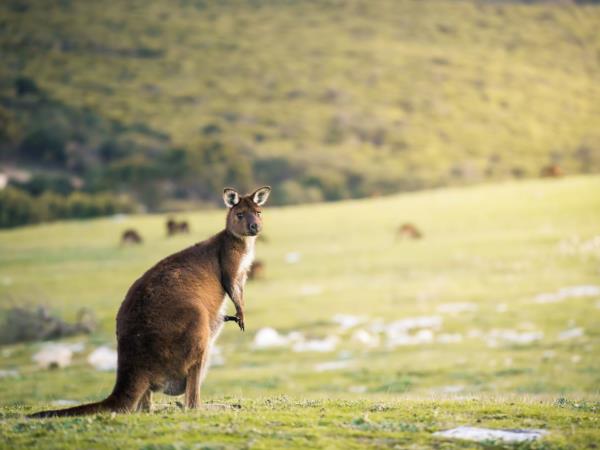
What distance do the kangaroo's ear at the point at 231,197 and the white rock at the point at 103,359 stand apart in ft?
58.8

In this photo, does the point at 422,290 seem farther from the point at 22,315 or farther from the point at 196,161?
the point at 196,161

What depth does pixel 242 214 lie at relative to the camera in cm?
1132

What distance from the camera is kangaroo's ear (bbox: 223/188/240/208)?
448 inches

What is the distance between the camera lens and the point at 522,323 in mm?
32812

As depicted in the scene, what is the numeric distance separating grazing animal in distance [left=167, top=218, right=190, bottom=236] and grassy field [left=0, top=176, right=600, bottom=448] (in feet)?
3.59

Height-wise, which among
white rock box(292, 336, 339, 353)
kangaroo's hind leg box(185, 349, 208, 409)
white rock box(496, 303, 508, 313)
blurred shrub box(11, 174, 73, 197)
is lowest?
kangaroo's hind leg box(185, 349, 208, 409)

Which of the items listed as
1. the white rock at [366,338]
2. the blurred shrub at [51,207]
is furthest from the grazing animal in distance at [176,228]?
the blurred shrub at [51,207]

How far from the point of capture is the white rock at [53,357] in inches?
1165

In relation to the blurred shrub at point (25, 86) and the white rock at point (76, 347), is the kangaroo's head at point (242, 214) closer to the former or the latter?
the white rock at point (76, 347)

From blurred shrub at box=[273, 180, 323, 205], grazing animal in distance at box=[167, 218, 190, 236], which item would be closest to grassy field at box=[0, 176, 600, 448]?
grazing animal in distance at box=[167, 218, 190, 236]

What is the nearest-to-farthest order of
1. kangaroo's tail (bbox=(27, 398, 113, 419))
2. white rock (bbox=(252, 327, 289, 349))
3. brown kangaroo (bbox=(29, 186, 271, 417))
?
kangaroo's tail (bbox=(27, 398, 113, 419)), brown kangaroo (bbox=(29, 186, 271, 417)), white rock (bbox=(252, 327, 289, 349))

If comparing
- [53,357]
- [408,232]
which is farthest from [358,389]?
[408,232]

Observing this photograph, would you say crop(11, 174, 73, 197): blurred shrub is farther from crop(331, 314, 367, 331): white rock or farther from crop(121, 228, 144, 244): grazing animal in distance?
crop(331, 314, 367, 331): white rock

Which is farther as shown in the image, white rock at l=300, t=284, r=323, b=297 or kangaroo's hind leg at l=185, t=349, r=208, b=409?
white rock at l=300, t=284, r=323, b=297
